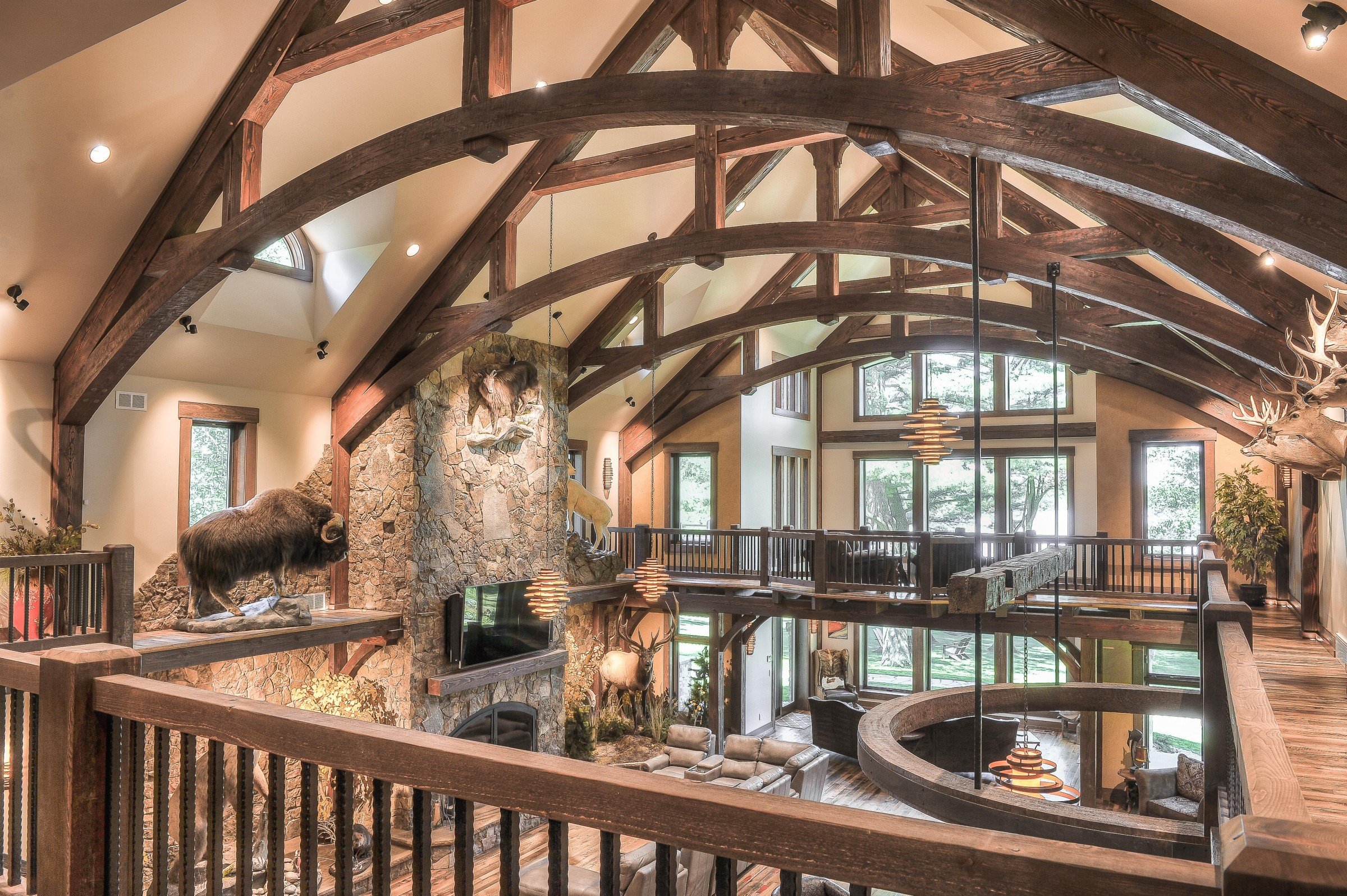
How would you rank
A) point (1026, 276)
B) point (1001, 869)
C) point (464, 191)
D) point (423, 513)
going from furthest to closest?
point (423, 513) → point (464, 191) → point (1026, 276) → point (1001, 869)

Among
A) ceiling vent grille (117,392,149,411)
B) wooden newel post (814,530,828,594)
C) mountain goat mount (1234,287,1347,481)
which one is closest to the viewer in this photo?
mountain goat mount (1234,287,1347,481)

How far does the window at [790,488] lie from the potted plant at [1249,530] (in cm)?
702

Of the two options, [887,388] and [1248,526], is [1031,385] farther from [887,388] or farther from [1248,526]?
[1248,526]

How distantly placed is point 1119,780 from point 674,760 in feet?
20.5

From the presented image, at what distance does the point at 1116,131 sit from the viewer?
394 centimetres

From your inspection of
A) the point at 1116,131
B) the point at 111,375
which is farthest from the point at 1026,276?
the point at 111,375

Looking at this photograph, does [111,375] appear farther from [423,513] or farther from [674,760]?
[674,760]

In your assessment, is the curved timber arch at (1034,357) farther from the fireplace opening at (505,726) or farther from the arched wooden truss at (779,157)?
the fireplace opening at (505,726)

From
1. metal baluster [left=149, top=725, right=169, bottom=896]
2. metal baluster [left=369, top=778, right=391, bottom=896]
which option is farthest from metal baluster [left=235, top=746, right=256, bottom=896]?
metal baluster [left=369, top=778, right=391, bottom=896]

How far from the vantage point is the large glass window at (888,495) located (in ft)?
53.6

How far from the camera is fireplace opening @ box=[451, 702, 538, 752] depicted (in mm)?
10406

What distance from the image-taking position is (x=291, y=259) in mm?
8656

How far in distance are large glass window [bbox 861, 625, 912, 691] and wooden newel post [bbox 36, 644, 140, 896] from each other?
595 inches

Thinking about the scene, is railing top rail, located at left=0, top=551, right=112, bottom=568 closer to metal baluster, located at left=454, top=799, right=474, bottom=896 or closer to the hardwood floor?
metal baluster, located at left=454, top=799, right=474, bottom=896
